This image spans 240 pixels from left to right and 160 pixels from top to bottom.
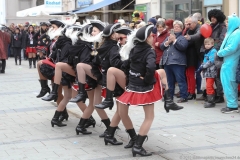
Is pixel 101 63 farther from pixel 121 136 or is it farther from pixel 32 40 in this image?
pixel 32 40

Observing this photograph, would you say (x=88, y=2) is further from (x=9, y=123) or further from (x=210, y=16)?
(x=9, y=123)

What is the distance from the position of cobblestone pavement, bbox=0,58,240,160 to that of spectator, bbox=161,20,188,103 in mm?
509

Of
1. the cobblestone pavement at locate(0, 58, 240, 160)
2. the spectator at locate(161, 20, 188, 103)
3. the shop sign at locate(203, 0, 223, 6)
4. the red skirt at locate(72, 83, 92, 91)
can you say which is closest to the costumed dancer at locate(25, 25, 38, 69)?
the shop sign at locate(203, 0, 223, 6)

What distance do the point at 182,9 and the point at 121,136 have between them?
373 inches

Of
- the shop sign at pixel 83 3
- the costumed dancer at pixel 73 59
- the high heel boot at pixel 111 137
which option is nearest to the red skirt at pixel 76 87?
the costumed dancer at pixel 73 59

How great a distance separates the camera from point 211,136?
24.3 ft

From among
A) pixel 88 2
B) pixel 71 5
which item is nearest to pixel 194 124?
pixel 88 2

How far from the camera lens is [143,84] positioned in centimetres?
641

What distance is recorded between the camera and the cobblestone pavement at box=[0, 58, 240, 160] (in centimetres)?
658

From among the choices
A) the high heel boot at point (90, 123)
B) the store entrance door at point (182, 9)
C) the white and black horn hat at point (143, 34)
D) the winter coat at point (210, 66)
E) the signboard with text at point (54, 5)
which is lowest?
the high heel boot at point (90, 123)

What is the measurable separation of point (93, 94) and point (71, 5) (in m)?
22.5

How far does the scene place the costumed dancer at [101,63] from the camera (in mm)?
6988

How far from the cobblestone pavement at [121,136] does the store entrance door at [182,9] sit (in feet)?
19.7

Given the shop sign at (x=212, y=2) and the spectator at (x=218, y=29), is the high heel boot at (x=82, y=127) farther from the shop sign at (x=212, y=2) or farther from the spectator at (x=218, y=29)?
the shop sign at (x=212, y=2)
